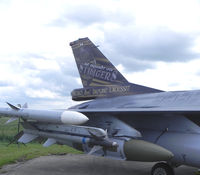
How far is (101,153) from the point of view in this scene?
712cm

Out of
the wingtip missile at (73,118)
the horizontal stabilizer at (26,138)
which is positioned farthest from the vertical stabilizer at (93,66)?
the wingtip missile at (73,118)

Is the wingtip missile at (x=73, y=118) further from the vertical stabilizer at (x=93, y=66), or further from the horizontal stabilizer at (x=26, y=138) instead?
the vertical stabilizer at (x=93, y=66)

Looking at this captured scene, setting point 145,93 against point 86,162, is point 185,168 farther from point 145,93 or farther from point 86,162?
point 86,162

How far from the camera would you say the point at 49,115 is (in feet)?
22.9

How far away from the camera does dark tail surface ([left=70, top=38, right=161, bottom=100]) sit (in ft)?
29.9

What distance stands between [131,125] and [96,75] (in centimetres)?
282

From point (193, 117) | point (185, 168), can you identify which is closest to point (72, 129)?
point (193, 117)

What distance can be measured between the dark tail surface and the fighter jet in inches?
1.5

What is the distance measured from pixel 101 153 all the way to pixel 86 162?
266cm

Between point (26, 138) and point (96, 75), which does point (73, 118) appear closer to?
point (26, 138)

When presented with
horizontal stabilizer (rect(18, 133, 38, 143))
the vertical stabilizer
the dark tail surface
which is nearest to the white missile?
horizontal stabilizer (rect(18, 133, 38, 143))

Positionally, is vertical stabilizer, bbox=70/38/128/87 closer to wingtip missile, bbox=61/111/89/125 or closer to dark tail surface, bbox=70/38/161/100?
dark tail surface, bbox=70/38/161/100

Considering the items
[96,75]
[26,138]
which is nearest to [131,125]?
[96,75]

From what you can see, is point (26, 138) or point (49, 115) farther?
point (26, 138)
